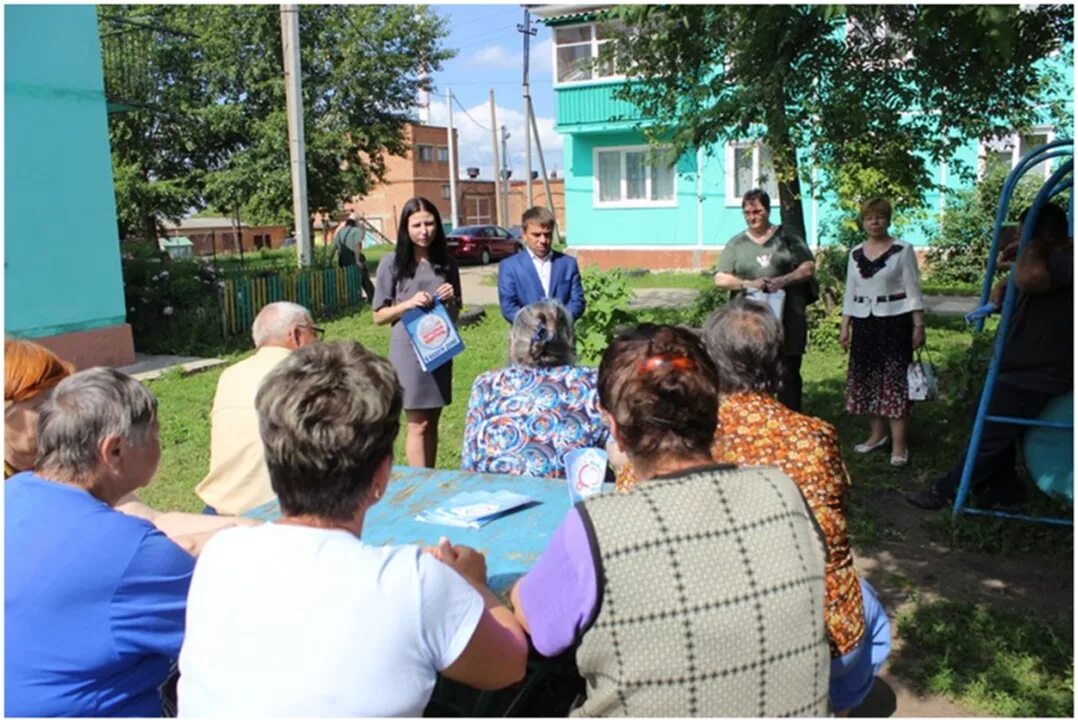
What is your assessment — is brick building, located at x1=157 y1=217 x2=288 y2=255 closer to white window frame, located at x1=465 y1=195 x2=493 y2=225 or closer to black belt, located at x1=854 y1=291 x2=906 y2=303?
white window frame, located at x1=465 y1=195 x2=493 y2=225

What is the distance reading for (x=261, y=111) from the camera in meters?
22.5

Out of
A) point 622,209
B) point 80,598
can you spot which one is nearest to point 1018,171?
point 80,598

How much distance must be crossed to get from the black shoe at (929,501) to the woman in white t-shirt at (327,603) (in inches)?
137

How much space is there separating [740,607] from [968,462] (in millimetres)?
3135

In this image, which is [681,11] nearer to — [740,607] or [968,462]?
[740,607]

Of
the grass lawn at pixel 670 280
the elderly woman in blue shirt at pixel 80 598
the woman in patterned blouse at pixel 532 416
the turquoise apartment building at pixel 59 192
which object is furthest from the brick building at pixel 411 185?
the elderly woman in blue shirt at pixel 80 598

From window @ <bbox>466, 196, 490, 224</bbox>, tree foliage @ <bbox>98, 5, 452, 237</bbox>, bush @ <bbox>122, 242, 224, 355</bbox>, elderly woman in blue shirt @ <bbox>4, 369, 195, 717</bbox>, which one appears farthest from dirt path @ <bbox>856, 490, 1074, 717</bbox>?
window @ <bbox>466, 196, 490, 224</bbox>

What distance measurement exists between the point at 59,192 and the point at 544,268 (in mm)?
5691

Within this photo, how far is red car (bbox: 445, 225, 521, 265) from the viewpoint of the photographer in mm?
27797

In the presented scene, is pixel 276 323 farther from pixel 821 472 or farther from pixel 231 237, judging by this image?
pixel 231 237

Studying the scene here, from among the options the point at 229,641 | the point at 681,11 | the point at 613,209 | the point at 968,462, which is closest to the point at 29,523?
the point at 229,641

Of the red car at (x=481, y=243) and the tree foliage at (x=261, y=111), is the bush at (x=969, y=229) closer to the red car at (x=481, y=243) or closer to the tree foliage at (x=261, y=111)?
the tree foliage at (x=261, y=111)

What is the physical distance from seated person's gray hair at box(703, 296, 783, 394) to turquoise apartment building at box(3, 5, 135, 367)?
728cm

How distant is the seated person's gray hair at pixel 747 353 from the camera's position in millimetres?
2344
